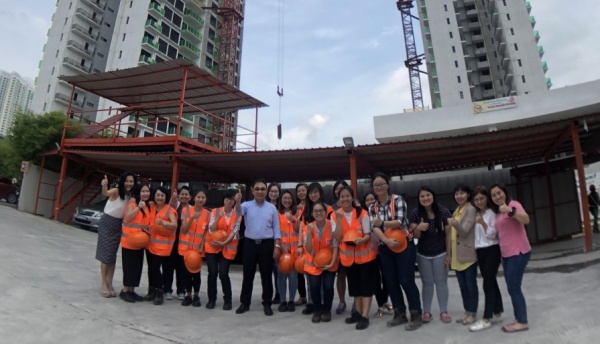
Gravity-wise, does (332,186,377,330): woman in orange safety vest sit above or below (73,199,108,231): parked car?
below

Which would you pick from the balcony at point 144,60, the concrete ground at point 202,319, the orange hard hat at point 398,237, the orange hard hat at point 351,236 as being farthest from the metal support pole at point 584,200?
the balcony at point 144,60

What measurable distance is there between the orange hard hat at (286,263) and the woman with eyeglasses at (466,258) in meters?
1.87

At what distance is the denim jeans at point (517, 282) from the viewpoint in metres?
3.40

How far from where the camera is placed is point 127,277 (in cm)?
454

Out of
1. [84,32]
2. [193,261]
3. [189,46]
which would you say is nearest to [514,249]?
[193,261]

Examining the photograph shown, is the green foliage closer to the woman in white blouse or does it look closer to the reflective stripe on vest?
the reflective stripe on vest

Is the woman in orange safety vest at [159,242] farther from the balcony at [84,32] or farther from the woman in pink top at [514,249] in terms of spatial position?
the balcony at [84,32]

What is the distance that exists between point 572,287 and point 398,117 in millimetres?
13412

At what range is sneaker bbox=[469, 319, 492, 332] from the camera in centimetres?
348

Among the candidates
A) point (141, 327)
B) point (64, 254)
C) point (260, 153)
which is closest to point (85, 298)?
point (141, 327)

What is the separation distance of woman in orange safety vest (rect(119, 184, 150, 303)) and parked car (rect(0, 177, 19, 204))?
20.4 m

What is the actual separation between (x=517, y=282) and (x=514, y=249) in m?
0.31

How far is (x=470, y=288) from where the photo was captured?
12.2 ft

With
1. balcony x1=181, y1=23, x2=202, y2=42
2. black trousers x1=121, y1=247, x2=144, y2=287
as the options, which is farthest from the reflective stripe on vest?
balcony x1=181, y1=23, x2=202, y2=42
